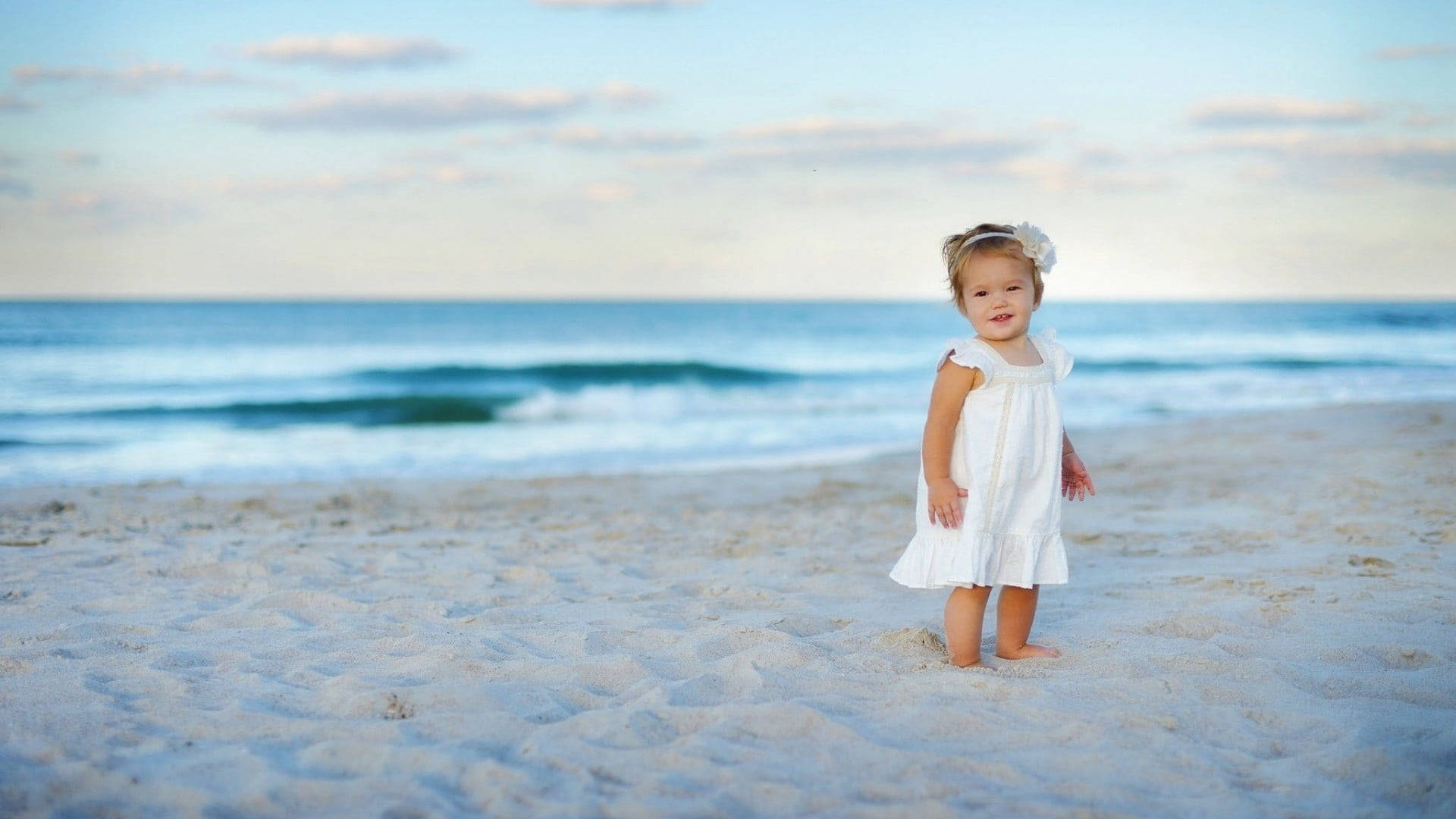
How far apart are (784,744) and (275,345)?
108ft

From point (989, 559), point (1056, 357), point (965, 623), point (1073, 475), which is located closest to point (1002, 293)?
point (1056, 357)

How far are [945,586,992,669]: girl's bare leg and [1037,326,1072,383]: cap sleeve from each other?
673mm

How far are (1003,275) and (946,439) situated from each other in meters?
0.50

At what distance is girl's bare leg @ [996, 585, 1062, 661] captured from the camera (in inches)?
123

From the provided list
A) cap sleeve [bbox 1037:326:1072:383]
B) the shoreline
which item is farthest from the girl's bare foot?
the shoreline

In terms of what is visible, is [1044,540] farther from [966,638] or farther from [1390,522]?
[1390,522]

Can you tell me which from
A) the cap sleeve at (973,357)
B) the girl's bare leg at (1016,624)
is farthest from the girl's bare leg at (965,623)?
the cap sleeve at (973,357)

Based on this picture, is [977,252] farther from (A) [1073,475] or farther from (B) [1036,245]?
(A) [1073,475]

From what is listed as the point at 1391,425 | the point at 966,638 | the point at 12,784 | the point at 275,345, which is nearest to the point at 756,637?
the point at 966,638

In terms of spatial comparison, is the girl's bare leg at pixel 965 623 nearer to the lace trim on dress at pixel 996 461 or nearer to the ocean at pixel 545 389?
the lace trim on dress at pixel 996 461

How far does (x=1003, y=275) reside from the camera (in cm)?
298

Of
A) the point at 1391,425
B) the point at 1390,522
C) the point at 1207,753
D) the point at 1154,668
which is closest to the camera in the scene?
the point at 1207,753

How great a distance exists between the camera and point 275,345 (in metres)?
32.0

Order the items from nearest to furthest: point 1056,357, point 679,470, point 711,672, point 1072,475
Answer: point 711,672, point 1056,357, point 1072,475, point 679,470
